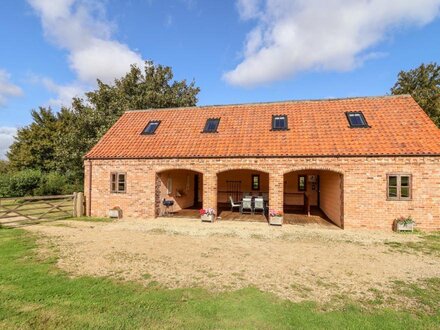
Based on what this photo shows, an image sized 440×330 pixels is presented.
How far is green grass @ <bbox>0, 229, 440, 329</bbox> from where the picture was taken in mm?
4266

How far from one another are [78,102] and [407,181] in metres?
32.8

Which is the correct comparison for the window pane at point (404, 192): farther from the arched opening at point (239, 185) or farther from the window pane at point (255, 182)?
the window pane at point (255, 182)

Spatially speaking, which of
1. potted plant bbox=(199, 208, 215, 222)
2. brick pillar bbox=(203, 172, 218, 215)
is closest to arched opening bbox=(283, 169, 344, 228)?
potted plant bbox=(199, 208, 215, 222)

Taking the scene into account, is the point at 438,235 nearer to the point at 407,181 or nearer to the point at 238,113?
the point at 407,181

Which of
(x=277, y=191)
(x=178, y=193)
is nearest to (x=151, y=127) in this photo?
(x=178, y=193)

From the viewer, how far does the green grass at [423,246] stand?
8.83 meters

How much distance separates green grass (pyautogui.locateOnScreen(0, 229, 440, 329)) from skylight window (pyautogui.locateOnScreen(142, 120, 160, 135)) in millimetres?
11441

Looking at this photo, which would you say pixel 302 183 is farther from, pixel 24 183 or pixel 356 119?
pixel 24 183

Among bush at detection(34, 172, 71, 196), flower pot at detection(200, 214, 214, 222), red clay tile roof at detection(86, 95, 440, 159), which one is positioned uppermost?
red clay tile roof at detection(86, 95, 440, 159)

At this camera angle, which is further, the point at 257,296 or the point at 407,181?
the point at 407,181

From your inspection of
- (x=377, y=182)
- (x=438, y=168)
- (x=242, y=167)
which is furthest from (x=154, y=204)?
(x=438, y=168)

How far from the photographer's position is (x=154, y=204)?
14.3 metres

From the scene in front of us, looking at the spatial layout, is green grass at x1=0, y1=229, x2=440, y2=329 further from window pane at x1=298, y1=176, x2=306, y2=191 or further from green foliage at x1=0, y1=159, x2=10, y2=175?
green foliage at x1=0, y1=159, x2=10, y2=175

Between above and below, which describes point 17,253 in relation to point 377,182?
below
